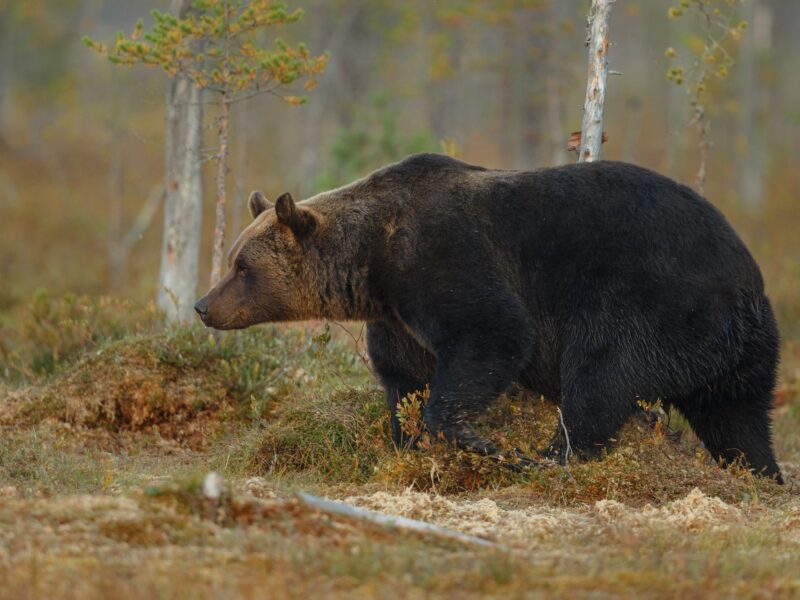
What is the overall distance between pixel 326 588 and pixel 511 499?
2.78 m

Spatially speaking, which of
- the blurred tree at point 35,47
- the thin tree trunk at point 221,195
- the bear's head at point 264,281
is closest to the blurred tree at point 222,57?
the thin tree trunk at point 221,195

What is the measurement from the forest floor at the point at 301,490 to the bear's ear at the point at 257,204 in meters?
1.28

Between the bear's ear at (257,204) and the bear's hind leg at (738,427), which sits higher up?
the bear's ear at (257,204)

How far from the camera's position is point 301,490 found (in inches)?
260

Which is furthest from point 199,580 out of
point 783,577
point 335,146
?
point 335,146

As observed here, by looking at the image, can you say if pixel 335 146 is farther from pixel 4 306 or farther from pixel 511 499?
pixel 511 499

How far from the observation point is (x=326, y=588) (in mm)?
3934

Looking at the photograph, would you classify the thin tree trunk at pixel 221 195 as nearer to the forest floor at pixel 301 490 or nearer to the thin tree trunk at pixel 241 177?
the thin tree trunk at pixel 241 177

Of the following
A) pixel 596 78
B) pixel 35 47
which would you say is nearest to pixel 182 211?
pixel 596 78

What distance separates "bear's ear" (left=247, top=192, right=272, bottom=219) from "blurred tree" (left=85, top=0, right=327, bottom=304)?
5.20 feet

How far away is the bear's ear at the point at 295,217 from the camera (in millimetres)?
7555

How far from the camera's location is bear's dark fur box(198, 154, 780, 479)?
275 inches

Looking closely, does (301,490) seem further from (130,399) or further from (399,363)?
(130,399)

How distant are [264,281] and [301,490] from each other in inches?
73.3
